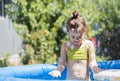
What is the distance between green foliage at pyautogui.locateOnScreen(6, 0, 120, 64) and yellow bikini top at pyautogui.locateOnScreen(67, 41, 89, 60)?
247 centimetres

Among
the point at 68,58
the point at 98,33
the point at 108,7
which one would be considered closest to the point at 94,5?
the point at 108,7

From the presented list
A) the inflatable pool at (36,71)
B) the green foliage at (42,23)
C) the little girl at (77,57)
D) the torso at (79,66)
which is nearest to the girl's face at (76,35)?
the little girl at (77,57)

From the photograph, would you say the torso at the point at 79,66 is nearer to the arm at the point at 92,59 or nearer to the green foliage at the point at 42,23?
the arm at the point at 92,59

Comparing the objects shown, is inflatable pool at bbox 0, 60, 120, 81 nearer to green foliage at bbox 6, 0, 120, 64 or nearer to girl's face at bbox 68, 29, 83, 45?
girl's face at bbox 68, 29, 83, 45

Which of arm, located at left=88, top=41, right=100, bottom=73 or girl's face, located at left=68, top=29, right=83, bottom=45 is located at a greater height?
girl's face, located at left=68, top=29, right=83, bottom=45

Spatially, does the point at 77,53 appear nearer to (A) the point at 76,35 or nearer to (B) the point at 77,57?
(B) the point at 77,57

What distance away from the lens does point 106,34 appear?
749 cm

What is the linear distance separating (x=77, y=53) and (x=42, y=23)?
2.58m

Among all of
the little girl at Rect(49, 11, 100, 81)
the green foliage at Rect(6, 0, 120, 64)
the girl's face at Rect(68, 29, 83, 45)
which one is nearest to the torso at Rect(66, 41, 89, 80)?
the little girl at Rect(49, 11, 100, 81)

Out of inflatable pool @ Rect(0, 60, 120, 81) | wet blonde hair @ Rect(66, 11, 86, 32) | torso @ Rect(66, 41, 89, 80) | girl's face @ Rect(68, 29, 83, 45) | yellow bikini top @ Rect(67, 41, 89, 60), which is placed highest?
wet blonde hair @ Rect(66, 11, 86, 32)

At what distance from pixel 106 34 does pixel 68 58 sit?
9.66 ft

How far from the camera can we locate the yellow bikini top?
4.62 m

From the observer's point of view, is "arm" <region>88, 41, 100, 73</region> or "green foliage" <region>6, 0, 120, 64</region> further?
"green foliage" <region>6, 0, 120, 64</region>

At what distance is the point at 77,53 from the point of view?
4.65 metres
